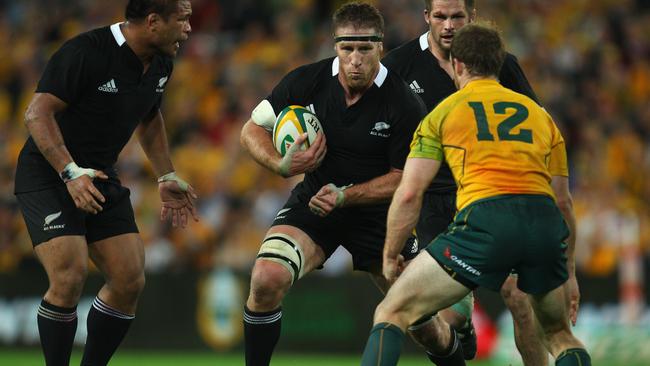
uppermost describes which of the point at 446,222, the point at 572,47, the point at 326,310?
the point at 446,222

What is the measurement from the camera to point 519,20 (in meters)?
17.2

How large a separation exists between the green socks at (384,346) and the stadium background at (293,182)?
6883 millimetres

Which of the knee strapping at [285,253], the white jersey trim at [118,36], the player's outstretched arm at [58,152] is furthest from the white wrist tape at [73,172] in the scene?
the knee strapping at [285,253]

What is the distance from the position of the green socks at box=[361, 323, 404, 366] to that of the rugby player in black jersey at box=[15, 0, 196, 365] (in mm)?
2048

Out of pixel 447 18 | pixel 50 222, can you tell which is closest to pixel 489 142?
pixel 447 18

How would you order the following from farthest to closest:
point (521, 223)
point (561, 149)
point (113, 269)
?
point (113, 269) < point (561, 149) < point (521, 223)

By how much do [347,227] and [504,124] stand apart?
1.87 meters

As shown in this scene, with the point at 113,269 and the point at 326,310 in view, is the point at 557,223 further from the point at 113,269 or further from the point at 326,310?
the point at 326,310

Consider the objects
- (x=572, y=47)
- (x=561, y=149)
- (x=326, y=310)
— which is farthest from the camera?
(x=572, y=47)

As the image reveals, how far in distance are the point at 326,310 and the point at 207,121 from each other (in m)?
4.11

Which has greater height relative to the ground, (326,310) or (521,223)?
(521,223)

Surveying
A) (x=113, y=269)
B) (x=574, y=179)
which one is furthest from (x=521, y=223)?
(x=574, y=179)

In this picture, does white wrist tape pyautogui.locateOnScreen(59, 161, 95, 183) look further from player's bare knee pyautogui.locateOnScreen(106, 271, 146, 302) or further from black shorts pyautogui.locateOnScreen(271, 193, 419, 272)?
black shorts pyautogui.locateOnScreen(271, 193, 419, 272)

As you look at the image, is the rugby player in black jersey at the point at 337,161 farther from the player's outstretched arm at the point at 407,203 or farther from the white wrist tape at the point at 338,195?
the player's outstretched arm at the point at 407,203
